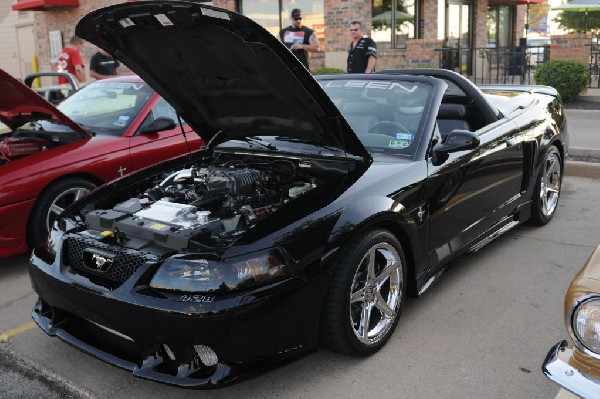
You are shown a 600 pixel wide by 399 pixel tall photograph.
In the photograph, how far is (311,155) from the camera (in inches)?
146

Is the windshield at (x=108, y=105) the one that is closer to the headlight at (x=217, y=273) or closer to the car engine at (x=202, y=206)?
the car engine at (x=202, y=206)

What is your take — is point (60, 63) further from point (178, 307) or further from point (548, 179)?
point (178, 307)

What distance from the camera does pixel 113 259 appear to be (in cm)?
288

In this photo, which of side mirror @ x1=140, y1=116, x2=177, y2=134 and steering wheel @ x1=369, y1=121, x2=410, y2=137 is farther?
side mirror @ x1=140, y1=116, x2=177, y2=134

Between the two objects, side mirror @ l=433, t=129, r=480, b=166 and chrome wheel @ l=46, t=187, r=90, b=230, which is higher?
side mirror @ l=433, t=129, r=480, b=166

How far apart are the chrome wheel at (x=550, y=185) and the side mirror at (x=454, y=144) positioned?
1.82 metres

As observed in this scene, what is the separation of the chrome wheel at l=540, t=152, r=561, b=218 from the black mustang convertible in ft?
2.58

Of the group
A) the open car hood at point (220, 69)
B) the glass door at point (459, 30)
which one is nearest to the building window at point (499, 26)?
the glass door at point (459, 30)

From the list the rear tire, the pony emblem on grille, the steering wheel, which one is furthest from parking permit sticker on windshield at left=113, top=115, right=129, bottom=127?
the pony emblem on grille

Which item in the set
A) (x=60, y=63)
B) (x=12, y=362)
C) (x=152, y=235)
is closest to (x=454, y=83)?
(x=152, y=235)

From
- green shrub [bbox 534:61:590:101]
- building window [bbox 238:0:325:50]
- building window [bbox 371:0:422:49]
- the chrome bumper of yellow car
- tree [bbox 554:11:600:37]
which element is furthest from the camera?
tree [bbox 554:11:600:37]

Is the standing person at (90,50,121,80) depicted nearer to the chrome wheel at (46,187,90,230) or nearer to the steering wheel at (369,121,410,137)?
the chrome wheel at (46,187,90,230)

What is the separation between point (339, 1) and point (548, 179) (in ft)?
37.2

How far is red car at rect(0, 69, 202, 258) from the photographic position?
459 centimetres
